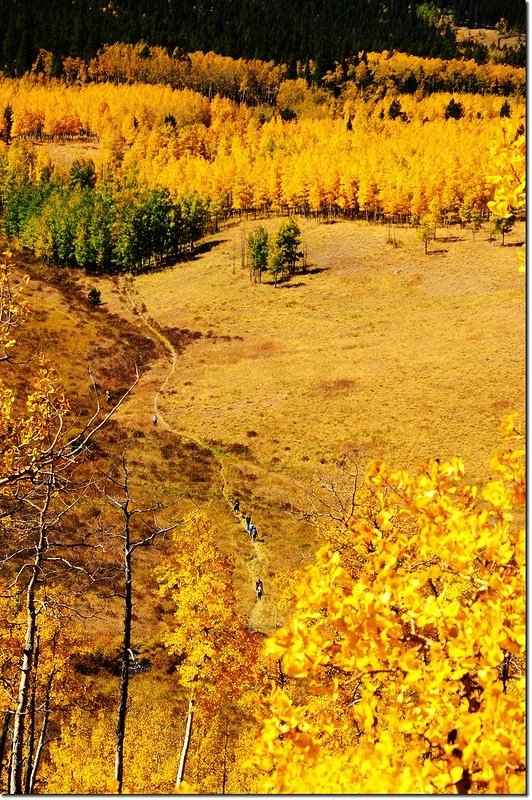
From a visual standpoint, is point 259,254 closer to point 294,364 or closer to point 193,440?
point 294,364

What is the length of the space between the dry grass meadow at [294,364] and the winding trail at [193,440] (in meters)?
0.18

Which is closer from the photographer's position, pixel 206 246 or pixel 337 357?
pixel 337 357

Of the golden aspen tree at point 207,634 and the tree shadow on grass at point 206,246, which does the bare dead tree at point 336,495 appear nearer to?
the golden aspen tree at point 207,634

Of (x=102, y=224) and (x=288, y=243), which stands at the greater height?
(x=102, y=224)

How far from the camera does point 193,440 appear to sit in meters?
56.9

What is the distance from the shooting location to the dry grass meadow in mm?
49375

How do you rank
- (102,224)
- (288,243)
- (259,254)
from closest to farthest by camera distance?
(288,243) < (259,254) < (102,224)

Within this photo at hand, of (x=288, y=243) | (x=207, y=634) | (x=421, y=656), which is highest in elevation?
(x=421, y=656)

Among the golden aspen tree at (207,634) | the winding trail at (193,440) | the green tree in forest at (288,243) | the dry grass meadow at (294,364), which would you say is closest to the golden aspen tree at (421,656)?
the golden aspen tree at (207,634)

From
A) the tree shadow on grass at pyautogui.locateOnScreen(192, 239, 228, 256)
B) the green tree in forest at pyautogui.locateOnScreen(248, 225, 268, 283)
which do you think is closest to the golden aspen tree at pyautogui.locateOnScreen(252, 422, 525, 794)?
the green tree in forest at pyautogui.locateOnScreen(248, 225, 268, 283)

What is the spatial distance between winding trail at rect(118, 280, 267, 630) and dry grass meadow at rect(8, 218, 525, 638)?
183mm

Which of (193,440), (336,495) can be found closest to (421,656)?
(336,495)

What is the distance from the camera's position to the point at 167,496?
154 ft

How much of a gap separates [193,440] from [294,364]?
18829mm
